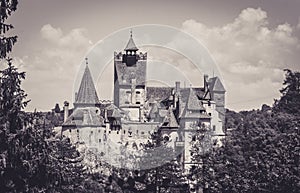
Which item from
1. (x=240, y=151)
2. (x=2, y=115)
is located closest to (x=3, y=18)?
(x=2, y=115)

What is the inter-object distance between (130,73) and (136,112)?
6.84m

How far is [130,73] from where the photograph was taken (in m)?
106

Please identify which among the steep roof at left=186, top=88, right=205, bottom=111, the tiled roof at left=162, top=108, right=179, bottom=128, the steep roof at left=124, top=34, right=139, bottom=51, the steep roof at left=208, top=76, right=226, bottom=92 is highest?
the steep roof at left=124, top=34, right=139, bottom=51

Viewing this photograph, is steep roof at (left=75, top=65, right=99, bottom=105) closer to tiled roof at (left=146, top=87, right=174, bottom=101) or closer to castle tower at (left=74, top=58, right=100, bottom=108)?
castle tower at (left=74, top=58, right=100, bottom=108)

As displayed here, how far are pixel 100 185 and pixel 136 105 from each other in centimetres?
4256

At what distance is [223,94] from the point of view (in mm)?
108375

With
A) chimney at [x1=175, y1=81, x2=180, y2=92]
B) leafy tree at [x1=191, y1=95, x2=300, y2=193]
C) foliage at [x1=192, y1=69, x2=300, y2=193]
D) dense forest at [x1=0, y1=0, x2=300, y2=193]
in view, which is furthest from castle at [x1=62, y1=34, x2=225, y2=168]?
leafy tree at [x1=191, y1=95, x2=300, y2=193]

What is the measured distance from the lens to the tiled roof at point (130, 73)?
345 ft

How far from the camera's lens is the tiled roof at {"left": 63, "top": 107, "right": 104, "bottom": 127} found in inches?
3435

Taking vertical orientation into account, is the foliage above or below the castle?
below

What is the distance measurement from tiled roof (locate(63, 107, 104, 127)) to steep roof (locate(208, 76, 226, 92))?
82.4 feet

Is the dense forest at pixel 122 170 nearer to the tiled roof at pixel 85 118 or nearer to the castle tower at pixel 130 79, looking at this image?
the tiled roof at pixel 85 118

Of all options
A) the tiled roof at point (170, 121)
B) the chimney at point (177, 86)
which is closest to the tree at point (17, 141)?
the tiled roof at point (170, 121)

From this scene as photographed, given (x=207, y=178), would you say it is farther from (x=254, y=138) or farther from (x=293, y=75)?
(x=293, y=75)
